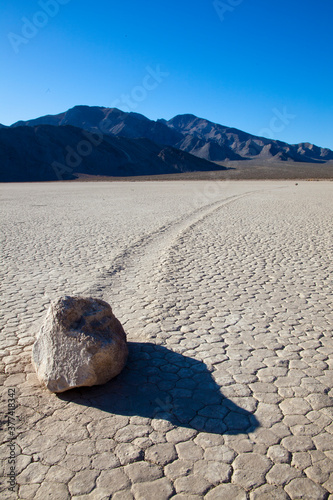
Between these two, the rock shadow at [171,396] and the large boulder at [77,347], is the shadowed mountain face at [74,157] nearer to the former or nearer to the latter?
the large boulder at [77,347]

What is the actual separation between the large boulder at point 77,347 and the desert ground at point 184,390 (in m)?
0.14

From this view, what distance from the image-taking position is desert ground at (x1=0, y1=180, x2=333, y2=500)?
238 centimetres

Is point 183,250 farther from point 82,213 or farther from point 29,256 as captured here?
point 82,213

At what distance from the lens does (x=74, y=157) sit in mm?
76938

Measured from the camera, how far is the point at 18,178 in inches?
2463

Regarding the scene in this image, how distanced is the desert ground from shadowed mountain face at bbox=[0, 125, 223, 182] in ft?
199

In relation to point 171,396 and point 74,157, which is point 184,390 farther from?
point 74,157

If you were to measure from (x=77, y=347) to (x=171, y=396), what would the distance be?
839mm

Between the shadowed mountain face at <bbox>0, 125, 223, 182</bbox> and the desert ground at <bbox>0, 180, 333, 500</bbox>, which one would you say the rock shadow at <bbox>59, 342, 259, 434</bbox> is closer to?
the desert ground at <bbox>0, 180, 333, 500</bbox>

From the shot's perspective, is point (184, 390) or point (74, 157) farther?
point (74, 157)

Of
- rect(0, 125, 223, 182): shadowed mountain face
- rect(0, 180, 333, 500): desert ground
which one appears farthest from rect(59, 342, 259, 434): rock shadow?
rect(0, 125, 223, 182): shadowed mountain face

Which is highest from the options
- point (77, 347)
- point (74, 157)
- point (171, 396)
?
point (74, 157)

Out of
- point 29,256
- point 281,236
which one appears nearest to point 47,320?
point 29,256

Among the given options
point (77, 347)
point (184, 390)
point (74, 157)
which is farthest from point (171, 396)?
point (74, 157)
